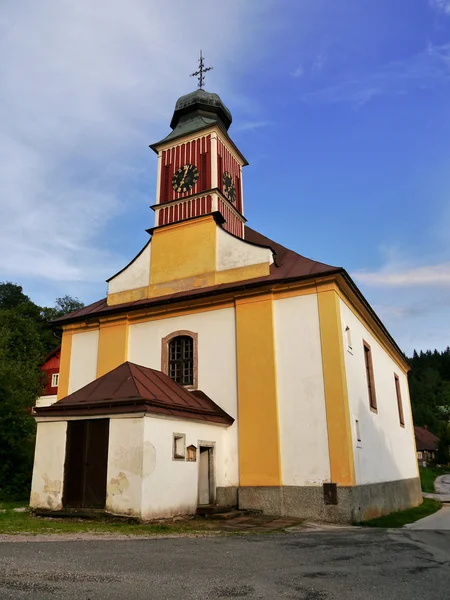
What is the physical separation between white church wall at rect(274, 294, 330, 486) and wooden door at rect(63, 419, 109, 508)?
4760 millimetres

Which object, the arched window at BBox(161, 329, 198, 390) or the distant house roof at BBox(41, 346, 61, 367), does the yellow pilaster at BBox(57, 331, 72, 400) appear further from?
the distant house roof at BBox(41, 346, 61, 367)

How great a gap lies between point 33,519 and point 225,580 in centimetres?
750

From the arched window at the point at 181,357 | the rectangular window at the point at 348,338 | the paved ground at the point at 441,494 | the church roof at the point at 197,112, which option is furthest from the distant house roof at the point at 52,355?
the rectangular window at the point at 348,338

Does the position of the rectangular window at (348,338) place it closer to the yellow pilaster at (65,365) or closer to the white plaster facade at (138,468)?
the white plaster facade at (138,468)

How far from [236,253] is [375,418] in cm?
728

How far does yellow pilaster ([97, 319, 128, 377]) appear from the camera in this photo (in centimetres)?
1736

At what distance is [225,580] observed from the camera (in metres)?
5.37

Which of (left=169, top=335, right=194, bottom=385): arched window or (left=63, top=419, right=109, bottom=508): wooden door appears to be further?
(left=169, top=335, right=194, bottom=385): arched window

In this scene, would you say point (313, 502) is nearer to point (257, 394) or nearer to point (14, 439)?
point (257, 394)

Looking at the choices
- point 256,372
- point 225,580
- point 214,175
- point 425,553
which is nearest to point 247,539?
point 425,553

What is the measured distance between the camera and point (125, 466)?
11320 millimetres

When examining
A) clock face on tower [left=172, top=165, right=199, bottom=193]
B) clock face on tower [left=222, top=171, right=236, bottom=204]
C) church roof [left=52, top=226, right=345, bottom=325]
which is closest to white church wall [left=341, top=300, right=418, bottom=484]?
church roof [left=52, top=226, right=345, bottom=325]

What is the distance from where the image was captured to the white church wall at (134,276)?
1846 centimetres

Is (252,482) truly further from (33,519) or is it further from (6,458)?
(6,458)
